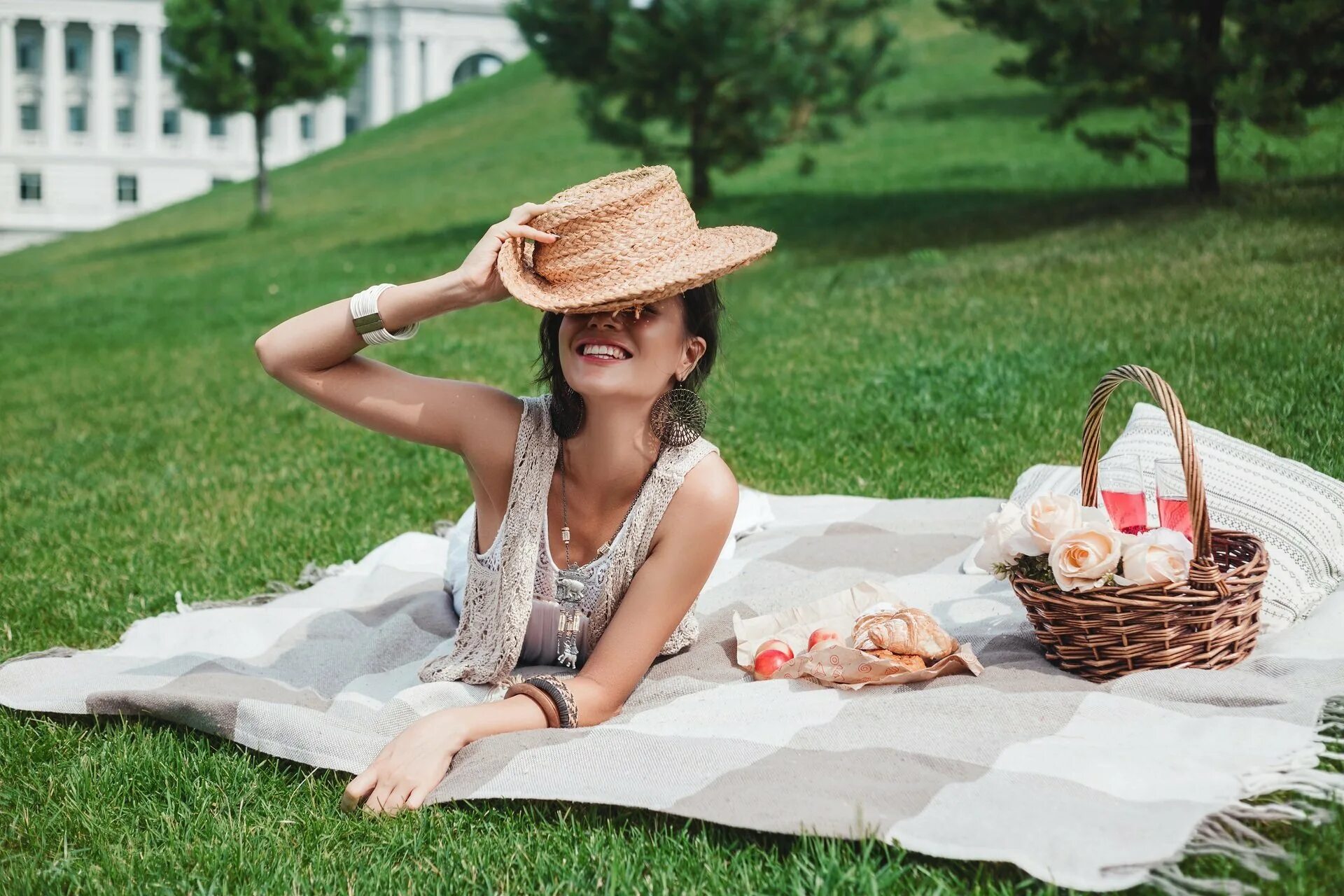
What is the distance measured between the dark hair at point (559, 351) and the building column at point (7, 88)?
219 feet

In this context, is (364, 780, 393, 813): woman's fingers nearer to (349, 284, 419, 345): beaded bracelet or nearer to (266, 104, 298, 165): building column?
(349, 284, 419, 345): beaded bracelet

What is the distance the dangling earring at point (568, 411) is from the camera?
3514mm

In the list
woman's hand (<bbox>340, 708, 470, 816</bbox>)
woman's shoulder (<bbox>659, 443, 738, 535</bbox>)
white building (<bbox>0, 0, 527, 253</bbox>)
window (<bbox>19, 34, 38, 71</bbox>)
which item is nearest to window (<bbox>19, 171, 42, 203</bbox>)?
white building (<bbox>0, 0, 527, 253</bbox>)

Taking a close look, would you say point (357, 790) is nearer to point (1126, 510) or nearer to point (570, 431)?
point (570, 431)

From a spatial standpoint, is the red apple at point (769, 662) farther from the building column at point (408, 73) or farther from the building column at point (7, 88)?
the building column at point (408, 73)

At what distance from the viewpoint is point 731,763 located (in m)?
2.95

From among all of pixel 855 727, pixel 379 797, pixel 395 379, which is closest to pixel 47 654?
pixel 395 379

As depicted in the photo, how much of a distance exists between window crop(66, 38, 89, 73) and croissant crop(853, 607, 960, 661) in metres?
70.0

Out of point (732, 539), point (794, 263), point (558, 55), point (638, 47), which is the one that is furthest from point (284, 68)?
point (732, 539)

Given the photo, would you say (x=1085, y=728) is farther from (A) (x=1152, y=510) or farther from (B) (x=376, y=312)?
(B) (x=376, y=312)

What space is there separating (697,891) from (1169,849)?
888 mm

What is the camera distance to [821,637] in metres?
3.71

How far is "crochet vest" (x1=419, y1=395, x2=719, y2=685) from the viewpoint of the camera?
3.46 metres

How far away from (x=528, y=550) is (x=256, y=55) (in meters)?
25.7
